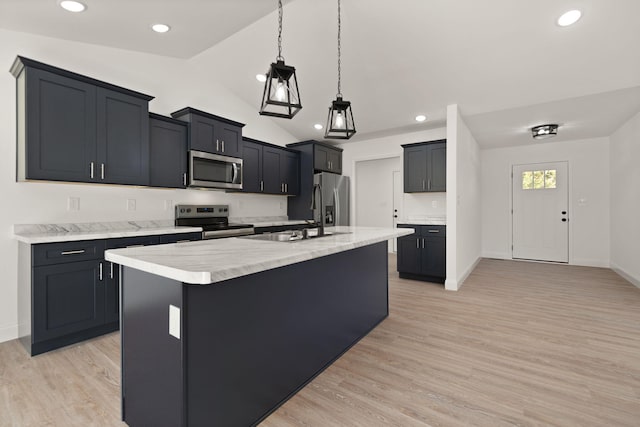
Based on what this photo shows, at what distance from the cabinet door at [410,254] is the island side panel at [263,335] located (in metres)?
2.50

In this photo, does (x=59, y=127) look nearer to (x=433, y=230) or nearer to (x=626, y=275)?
(x=433, y=230)

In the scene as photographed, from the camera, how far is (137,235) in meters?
2.88

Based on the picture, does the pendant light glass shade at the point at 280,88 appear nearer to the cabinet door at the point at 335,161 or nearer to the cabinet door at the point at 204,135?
the cabinet door at the point at 204,135

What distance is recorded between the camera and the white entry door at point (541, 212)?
605 centimetres

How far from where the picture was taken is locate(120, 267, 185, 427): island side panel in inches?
51.1

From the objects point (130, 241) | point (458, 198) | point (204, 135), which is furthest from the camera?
point (458, 198)

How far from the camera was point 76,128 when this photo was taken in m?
2.72

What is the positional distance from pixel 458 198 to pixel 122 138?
13.5 ft

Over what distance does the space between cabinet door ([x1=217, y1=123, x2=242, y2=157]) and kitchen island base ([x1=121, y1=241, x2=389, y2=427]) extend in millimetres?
2716

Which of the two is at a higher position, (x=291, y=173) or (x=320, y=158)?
(x=320, y=158)

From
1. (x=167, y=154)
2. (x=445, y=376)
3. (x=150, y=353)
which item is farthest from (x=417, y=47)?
(x=150, y=353)

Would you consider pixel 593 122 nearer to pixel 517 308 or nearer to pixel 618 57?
pixel 618 57

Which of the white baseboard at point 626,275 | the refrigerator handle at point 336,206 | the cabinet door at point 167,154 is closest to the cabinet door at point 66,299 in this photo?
the cabinet door at point 167,154

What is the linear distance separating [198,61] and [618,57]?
4.78 metres
